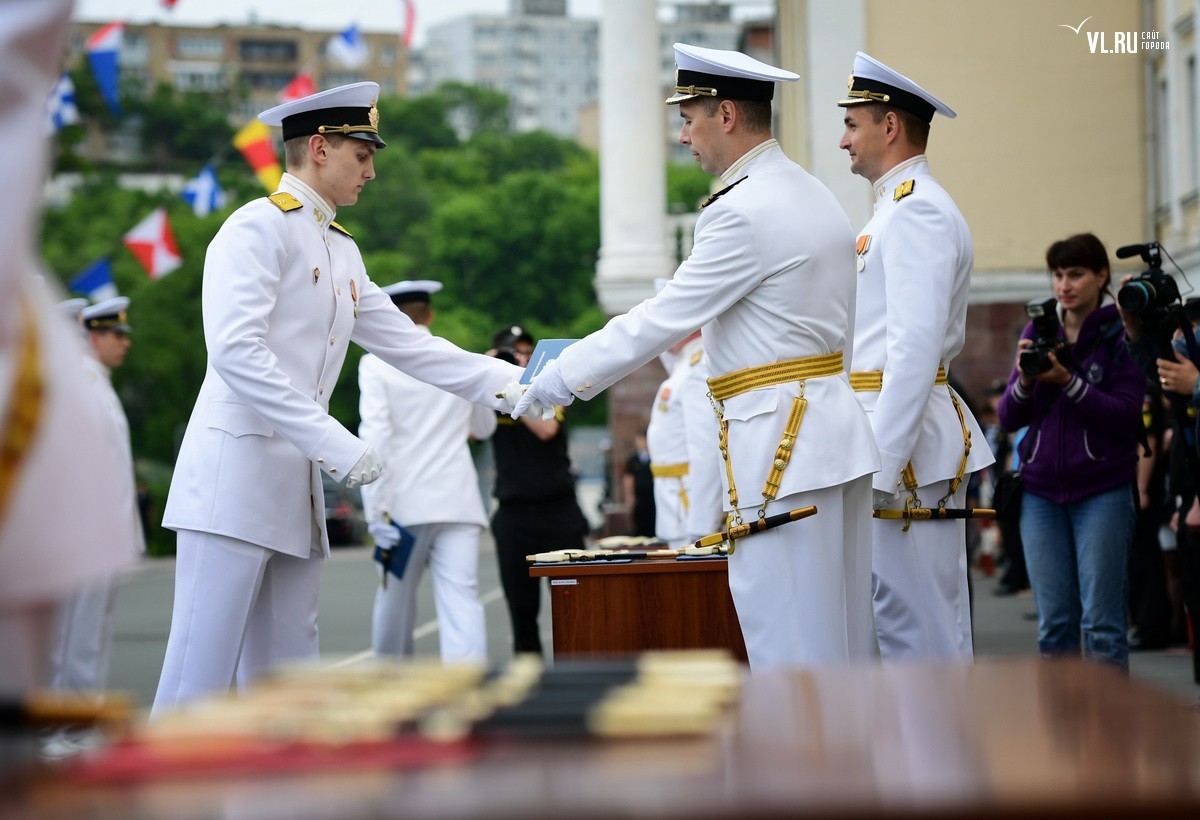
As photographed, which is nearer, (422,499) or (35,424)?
(35,424)

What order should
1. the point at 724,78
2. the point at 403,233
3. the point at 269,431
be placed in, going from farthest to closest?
the point at 403,233 → the point at 269,431 → the point at 724,78

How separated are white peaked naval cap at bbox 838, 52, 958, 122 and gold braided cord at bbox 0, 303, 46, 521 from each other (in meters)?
4.83

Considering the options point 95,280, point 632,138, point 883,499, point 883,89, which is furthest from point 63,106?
point 883,499

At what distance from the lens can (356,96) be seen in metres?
6.17

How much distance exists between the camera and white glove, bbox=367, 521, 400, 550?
34.2ft

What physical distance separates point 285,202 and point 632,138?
18.3m

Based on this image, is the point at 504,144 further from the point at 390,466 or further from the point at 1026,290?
the point at 390,466

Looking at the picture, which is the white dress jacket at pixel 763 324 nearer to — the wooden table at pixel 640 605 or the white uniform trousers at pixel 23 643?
the wooden table at pixel 640 605

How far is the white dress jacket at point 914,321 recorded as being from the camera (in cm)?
591

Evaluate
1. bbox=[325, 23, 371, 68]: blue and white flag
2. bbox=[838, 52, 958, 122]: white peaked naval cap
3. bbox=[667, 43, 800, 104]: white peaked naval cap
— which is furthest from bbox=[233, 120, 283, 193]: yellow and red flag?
bbox=[667, 43, 800, 104]: white peaked naval cap

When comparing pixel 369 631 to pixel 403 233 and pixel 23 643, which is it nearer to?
pixel 23 643

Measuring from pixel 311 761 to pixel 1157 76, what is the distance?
20886 mm

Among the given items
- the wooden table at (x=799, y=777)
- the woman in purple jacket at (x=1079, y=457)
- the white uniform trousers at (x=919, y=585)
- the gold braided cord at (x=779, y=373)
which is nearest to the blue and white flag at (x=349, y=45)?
the woman in purple jacket at (x=1079, y=457)

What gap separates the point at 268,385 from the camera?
17.9 feet
